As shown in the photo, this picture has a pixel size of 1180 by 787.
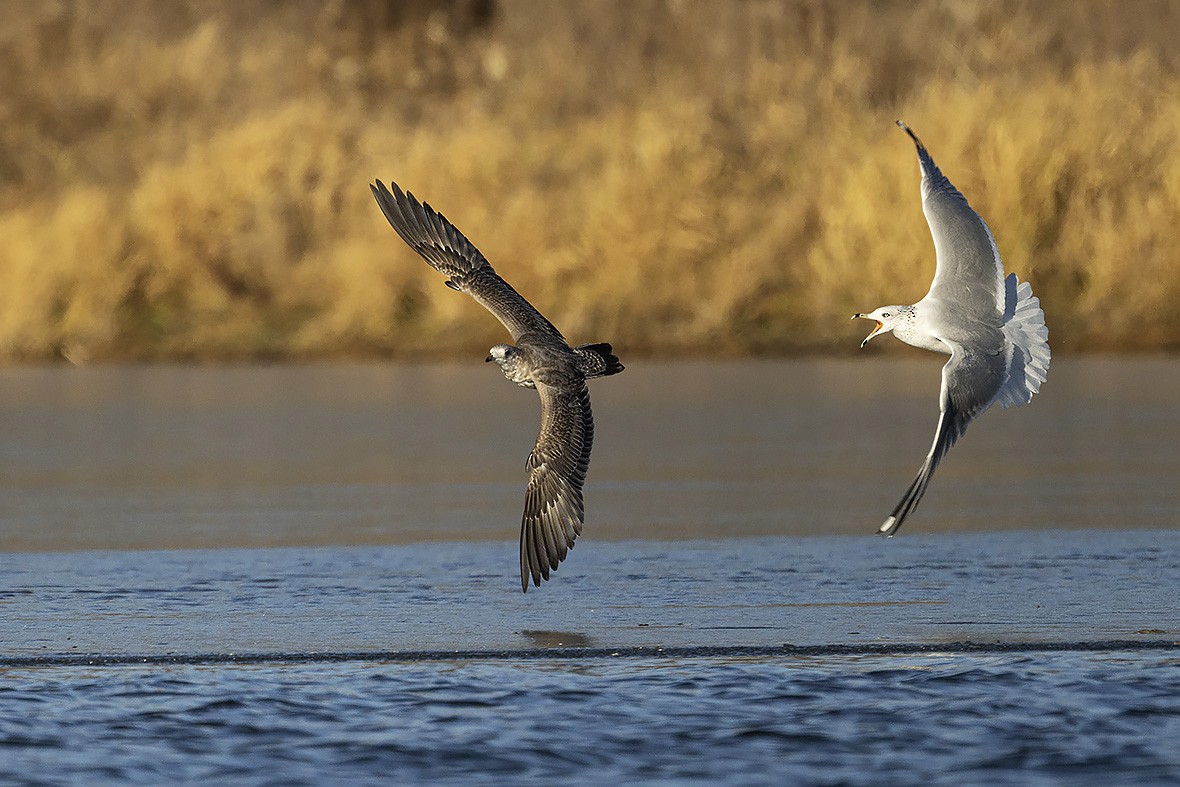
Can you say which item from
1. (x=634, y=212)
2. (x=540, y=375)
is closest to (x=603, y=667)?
(x=540, y=375)

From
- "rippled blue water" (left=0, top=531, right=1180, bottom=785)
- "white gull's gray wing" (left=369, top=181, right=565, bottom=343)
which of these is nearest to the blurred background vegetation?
"white gull's gray wing" (left=369, top=181, right=565, bottom=343)

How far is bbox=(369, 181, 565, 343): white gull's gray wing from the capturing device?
9.79 meters

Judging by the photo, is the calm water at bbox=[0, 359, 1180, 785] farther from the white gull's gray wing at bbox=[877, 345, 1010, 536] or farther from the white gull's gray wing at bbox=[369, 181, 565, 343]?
the white gull's gray wing at bbox=[369, 181, 565, 343]

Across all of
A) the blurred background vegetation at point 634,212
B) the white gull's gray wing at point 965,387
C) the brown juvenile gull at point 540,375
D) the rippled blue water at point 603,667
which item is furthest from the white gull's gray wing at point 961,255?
the blurred background vegetation at point 634,212

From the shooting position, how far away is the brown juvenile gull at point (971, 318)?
8.88 m

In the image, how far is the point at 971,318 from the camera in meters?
9.12

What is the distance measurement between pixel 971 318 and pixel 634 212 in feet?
47.8

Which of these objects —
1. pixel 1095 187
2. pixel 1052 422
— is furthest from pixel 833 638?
pixel 1095 187

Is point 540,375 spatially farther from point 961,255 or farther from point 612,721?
point 612,721

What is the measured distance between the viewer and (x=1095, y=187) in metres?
22.7

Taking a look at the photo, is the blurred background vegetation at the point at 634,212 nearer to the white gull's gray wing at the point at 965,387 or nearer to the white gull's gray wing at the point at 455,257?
the white gull's gray wing at the point at 455,257

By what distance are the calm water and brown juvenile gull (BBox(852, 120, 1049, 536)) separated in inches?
34.7

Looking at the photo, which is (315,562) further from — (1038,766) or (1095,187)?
(1095,187)

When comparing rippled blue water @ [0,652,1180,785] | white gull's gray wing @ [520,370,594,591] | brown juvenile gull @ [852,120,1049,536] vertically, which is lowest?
rippled blue water @ [0,652,1180,785]
